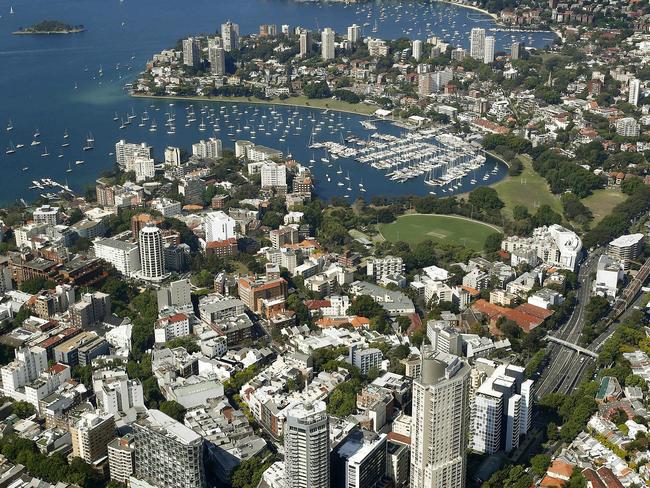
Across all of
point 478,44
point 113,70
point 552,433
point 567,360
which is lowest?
point 567,360

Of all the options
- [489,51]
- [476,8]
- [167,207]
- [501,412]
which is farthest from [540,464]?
[476,8]

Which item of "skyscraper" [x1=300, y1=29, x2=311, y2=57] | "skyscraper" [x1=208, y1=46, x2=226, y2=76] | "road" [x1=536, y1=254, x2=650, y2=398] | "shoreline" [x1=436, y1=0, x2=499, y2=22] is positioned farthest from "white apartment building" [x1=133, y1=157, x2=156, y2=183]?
"shoreline" [x1=436, y1=0, x2=499, y2=22]

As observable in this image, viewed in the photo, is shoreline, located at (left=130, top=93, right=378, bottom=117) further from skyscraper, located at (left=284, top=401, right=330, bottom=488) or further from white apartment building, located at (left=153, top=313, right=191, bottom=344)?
skyscraper, located at (left=284, top=401, right=330, bottom=488)

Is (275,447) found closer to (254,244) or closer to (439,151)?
(254,244)

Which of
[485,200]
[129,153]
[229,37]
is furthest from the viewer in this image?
[229,37]

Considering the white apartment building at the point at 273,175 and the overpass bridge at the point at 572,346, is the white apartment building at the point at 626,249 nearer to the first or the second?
the overpass bridge at the point at 572,346

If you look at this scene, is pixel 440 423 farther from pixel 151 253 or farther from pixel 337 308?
pixel 151 253

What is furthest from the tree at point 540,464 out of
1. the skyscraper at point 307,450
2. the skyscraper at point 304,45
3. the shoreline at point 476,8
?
the shoreline at point 476,8
